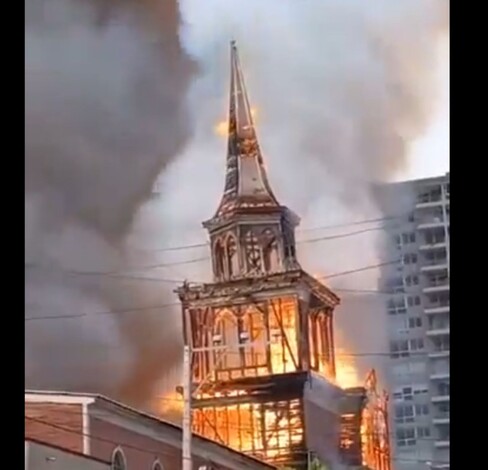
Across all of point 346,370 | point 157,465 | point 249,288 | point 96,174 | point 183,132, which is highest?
point 183,132

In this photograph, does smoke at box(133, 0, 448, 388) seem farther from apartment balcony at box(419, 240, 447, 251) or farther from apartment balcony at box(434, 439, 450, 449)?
apartment balcony at box(434, 439, 450, 449)

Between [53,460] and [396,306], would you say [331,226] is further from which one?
[53,460]

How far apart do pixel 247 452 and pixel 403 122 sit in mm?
945

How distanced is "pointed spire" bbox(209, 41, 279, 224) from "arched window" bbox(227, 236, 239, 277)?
0.07 metres

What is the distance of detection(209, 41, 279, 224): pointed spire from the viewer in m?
2.82

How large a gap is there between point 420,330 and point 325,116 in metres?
0.61

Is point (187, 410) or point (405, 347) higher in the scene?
point (405, 347)

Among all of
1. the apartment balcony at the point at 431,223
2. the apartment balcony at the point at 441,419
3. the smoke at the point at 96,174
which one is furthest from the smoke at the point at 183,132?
the apartment balcony at the point at 441,419

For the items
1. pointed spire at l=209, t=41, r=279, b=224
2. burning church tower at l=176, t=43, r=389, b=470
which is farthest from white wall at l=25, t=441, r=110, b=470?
pointed spire at l=209, t=41, r=279, b=224

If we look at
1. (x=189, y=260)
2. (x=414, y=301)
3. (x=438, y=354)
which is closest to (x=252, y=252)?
(x=189, y=260)

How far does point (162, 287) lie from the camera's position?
2.80 metres

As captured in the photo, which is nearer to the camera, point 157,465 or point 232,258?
point 157,465

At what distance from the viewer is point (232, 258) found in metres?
2.85

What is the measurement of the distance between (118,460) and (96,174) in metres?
0.73
